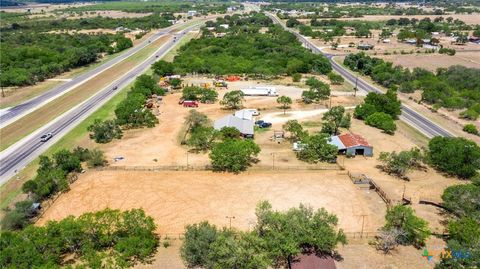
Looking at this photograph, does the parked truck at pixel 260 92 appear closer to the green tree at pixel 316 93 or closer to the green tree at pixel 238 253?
the green tree at pixel 316 93

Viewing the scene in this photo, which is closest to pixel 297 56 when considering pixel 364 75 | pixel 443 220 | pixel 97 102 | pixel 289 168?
→ pixel 364 75

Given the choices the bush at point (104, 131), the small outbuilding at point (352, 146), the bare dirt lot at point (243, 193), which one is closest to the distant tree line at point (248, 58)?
the bush at point (104, 131)

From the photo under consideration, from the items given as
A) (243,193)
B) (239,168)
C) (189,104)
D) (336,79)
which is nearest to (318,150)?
(239,168)

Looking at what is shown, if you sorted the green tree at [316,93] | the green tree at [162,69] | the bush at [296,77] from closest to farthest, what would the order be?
1. the green tree at [316,93]
2. the bush at [296,77]
3. the green tree at [162,69]

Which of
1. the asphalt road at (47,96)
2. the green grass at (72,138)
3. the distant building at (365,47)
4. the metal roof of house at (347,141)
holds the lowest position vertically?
the green grass at (72,138)

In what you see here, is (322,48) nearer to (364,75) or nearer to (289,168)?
(364,75)

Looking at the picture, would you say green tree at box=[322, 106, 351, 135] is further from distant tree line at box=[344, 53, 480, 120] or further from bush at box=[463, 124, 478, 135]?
distant tree line at box=[344, 53, 480, 120]

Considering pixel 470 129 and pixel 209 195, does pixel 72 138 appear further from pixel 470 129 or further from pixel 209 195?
pixel 470 129
